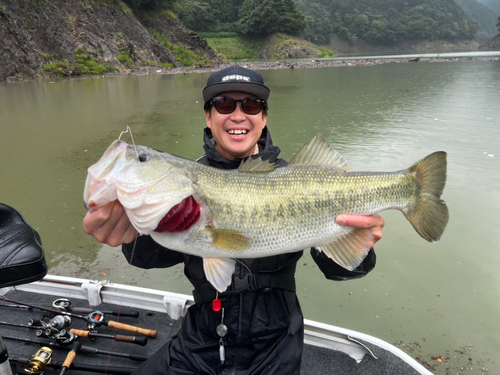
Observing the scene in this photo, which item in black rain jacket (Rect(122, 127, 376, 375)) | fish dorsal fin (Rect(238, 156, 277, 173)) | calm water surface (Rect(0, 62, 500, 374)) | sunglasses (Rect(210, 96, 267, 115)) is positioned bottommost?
calm water surface (Rect(0, 62, 500, 374))

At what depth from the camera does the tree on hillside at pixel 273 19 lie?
73125 millimetres

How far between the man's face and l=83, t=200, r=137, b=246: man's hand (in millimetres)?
939

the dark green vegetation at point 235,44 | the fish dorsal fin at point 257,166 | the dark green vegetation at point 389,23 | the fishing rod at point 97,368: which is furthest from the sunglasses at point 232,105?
the dark green vegetation at point 389,23

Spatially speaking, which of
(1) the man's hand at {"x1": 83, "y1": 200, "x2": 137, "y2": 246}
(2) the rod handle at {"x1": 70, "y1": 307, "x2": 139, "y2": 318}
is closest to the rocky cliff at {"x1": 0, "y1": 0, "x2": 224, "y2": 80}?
Answer: (2) the rod handle at {"x1": 70, "y1": 307, "x2": 139, "y2": 318}

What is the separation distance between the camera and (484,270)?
12.9 feet

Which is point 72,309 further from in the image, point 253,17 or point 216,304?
point 253,17

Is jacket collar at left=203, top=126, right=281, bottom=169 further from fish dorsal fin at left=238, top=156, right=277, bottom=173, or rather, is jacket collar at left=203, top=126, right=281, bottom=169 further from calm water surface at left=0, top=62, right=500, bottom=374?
calm water surface at left=0, top=62, right=500, bottom=374

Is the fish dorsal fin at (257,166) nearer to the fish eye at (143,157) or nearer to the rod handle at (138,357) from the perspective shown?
the fish eye at (143,157)

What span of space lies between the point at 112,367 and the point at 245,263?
1.50 meters

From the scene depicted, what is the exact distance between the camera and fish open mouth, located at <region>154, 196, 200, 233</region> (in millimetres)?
1656

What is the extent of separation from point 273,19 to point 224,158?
8287 cm

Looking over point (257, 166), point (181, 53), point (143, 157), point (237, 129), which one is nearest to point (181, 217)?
point (143, 157)

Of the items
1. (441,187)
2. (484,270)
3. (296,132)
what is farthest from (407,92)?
(441,187)

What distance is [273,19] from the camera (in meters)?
74.0
